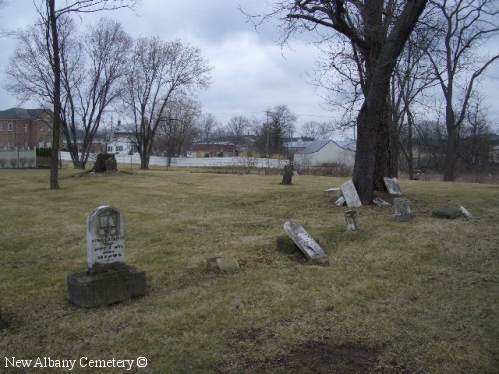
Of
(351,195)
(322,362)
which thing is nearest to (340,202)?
(351,195)

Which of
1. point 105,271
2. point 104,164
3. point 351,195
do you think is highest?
point 104,164

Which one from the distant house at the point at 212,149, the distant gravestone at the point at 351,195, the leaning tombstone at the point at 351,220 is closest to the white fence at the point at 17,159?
the distant gravestone at the point at 351,195

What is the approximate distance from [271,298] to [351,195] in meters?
6.85

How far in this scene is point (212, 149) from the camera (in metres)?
94.9

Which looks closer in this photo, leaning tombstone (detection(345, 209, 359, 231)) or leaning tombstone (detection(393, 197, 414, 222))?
leaning tombstone (detection(345, 209, 359, 231))

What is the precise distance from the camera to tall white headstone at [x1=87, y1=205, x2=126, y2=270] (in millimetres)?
5395

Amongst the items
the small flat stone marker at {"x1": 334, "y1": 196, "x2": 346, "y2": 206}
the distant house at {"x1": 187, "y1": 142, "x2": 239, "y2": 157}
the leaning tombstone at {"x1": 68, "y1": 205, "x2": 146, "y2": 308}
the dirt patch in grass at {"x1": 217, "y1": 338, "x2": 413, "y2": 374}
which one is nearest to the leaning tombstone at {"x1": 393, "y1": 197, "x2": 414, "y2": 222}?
the small flat stone marker at {"x1": 334, "y1": 196, "x2": 346, "y2": 206}

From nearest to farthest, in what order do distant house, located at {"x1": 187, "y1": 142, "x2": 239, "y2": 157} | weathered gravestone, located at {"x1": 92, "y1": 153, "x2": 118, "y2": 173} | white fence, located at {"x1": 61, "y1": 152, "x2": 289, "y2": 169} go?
weathered gravestone, located at {"x1": 92, "y1": 153, "x2": 118, "y2": 173}, white fence, located at {"x1": 61, "y1": 152, "x2": 289, "y2": 169}, distant house, located at {"x1": 187, "y1": 142, "x2": 239, "y2": 157}

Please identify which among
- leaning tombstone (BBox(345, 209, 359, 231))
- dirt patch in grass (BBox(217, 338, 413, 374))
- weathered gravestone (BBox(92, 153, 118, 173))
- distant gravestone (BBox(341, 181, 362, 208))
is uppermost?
weathered gravestone (BBox(92, 153, 118, 173))

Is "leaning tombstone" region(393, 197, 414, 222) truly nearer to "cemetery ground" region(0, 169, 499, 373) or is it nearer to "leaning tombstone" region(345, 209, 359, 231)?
"cemetery ground" region(0, 169, 499, 373)

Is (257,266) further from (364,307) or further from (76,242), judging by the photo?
(76,242)

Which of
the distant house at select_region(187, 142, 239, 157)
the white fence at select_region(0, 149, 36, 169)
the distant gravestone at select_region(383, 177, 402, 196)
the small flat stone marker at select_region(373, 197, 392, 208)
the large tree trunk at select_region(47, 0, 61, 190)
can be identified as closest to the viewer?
the small flat stone marker at select_region(373, 197, 392, 208)

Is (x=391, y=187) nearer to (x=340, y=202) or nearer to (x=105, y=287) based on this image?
(x=340, y=202)

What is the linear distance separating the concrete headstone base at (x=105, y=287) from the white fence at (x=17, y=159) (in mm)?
29602
